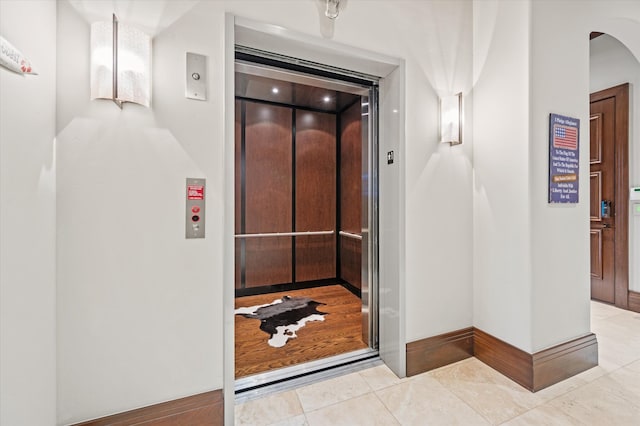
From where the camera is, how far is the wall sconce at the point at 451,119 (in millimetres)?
2061

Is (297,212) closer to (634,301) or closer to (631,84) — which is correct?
(634,301)

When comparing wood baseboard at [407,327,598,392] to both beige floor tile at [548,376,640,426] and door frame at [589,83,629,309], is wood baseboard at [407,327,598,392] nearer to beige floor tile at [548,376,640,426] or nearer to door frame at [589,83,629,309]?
beige floor tile at [548,376,640,426]

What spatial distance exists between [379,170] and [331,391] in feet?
5.42

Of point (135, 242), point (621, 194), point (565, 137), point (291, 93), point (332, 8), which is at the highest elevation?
point (291, 93)

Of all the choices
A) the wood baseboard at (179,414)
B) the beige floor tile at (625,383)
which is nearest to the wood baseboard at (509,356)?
the beige floor tile at (625,383)

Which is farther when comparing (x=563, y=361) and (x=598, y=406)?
(x=563, y=361)

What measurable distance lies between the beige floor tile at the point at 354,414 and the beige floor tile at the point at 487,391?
Answer: 543 millimetres

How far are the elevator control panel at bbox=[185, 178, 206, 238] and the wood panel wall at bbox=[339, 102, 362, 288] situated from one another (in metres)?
2.50

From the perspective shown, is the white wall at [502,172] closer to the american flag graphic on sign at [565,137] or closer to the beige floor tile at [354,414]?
the american flag graphic on sign at [565,137]

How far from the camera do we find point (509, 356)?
1.95 m

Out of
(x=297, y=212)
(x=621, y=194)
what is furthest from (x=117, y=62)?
(x=621, y=194)

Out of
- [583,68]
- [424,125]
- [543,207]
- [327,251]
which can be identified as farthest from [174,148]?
[327,251]

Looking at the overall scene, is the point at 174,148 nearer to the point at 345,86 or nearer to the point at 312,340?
the point at 345,86

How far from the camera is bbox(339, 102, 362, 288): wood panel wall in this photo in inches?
147
